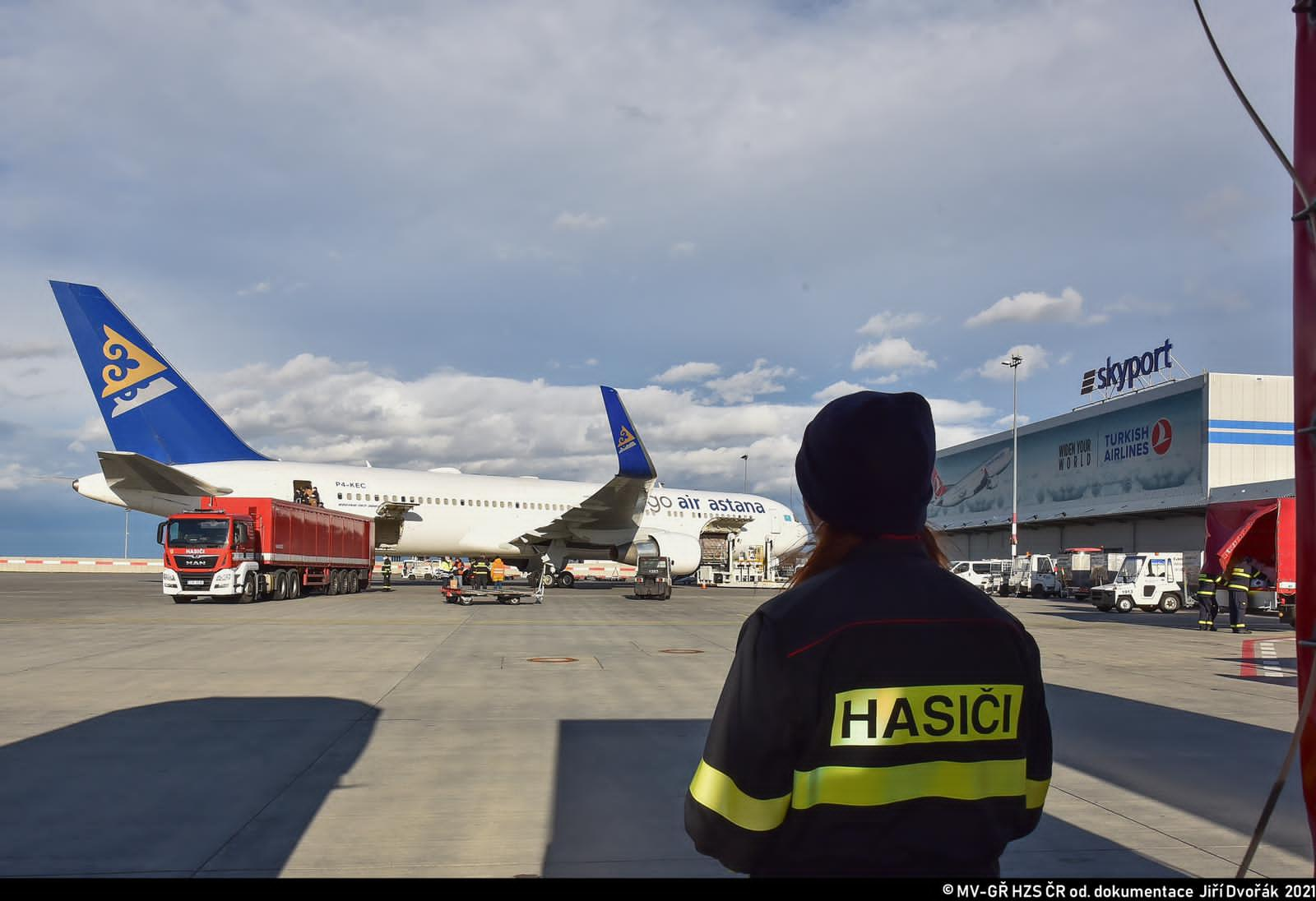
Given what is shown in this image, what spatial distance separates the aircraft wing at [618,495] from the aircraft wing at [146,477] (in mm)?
11927

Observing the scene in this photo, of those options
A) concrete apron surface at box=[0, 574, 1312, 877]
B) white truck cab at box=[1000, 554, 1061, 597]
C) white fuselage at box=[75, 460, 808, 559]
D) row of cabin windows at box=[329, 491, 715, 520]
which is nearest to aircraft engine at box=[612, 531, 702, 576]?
white fuselage at box=[75, 460, 808, 559]

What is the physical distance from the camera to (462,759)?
22.1 ft

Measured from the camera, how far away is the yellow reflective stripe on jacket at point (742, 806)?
6.25ft

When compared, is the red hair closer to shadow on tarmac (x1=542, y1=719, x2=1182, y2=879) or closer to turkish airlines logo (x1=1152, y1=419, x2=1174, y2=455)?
shadow on tarmac (x1=542, y1=719, x2=1182, y2=879)

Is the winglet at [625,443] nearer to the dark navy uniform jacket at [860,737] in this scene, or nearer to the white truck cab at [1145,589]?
the white truck cab at [1145,589]

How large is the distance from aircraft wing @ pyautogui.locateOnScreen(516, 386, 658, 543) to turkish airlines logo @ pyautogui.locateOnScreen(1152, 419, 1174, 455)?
25.2 metres

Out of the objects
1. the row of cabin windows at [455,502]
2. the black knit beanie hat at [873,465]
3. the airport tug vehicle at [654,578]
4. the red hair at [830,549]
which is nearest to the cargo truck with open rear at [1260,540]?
the airport tug vehicle at [654,578]

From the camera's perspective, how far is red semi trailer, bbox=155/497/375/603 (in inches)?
953

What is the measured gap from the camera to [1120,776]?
6.52 meters

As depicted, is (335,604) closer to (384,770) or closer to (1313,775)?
(384,770)

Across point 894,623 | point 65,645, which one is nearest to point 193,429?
point 65,645

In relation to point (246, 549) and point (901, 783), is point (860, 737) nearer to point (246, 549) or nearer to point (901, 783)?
point (901, 783)

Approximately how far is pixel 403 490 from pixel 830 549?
3469 centimetres

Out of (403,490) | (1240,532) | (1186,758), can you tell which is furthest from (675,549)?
(1186,758)
